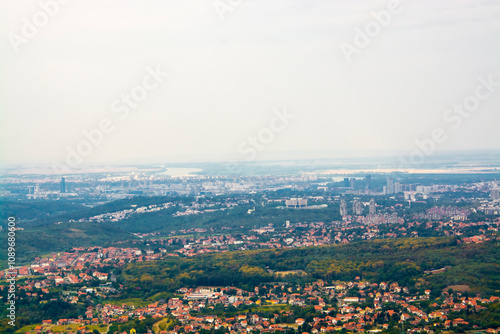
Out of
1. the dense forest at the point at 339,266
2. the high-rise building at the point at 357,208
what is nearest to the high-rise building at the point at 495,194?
the high-rise building at the point at 357,208

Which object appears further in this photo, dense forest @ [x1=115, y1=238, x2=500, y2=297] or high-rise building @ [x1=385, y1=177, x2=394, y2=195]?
high-rise building @ [x1=385, y1=177, x2=394, y2=195]

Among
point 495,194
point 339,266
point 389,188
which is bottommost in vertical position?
point 339,266

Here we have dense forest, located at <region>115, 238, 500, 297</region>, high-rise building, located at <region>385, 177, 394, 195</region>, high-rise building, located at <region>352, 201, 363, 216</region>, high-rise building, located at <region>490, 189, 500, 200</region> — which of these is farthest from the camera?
high-rise building, located at <region>385, 177, 394, 195</region>

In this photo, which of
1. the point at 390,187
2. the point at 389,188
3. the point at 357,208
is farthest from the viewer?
the point at 390,187

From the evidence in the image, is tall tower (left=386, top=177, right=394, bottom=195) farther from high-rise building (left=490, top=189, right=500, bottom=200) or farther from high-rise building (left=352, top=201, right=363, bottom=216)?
high-rise building (left=352, top=201, right=363, bottom=216)

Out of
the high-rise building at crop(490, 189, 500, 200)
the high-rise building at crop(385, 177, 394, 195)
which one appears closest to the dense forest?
the high-rise building at crop(490, 189, 500, 200)

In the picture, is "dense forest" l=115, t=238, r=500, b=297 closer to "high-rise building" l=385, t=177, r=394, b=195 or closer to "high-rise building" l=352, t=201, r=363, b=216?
"high-rise building" l=352, t=201, r=363, b=216

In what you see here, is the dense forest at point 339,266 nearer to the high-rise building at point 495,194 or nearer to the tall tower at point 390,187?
the high-rise building at point 495,194

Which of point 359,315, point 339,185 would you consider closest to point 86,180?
point 339,185

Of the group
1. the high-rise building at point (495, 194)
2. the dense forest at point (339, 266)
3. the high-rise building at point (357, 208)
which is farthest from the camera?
the high-rise building at point (495, 194)

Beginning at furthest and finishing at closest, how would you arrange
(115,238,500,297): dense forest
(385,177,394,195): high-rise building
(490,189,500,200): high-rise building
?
(385,177,394,195): high-rise building < (490,189,500,200): high-rise building < (115,238,500,297): dense forest

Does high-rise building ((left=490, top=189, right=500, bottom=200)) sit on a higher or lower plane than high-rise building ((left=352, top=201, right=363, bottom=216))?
higher

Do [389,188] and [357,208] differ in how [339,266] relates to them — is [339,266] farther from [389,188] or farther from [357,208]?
[389,188]

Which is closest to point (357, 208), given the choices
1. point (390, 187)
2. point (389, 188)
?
point (389, 188)
